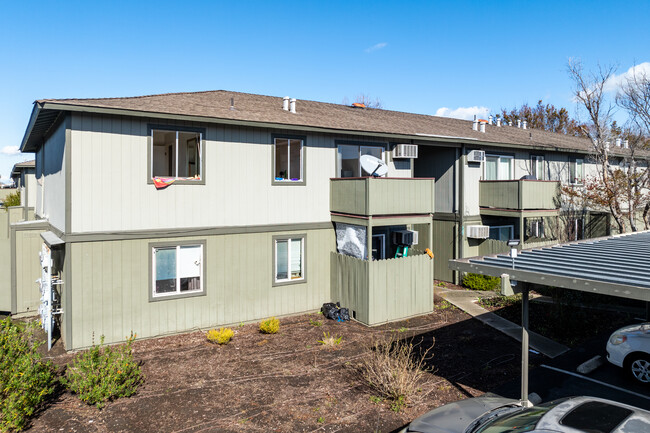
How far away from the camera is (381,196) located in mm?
13938

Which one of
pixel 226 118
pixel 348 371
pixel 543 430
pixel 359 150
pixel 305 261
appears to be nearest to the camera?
pixel 543 430

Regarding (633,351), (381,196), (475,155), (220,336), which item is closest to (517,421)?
(633,351)

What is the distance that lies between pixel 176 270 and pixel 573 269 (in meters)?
9.67

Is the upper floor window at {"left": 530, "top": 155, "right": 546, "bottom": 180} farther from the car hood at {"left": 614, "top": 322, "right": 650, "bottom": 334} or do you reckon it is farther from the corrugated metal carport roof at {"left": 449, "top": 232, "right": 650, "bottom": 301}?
the car hood at {"left": 614, "top": 322, "right": 650, "bottom": 334}

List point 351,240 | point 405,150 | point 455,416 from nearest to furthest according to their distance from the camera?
point 455,416 < point 351,240 < point 405,150

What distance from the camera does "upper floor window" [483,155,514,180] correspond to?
19766 millimetres

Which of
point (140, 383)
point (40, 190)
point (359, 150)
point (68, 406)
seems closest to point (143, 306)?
point (140, 383)

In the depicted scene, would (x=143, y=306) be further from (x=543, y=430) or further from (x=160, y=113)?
(x=543, y=430)

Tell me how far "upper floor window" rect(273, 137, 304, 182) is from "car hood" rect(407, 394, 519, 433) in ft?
29.8

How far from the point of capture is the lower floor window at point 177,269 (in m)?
12.4

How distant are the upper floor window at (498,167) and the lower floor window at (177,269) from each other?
12732mm

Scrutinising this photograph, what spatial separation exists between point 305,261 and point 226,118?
16.6ft

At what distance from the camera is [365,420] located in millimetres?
7863

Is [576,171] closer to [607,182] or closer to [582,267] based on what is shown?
[607,182]
